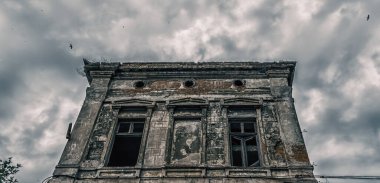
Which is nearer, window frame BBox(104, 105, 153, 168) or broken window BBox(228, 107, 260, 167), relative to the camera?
broken window BBox(228, 107, 260, 167)

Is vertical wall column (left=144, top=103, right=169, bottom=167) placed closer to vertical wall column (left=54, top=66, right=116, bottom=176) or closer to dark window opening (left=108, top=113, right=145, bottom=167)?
dark window opening (left=108, top=113, right=145, bottom=167)

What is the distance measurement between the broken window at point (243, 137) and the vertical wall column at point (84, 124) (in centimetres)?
446

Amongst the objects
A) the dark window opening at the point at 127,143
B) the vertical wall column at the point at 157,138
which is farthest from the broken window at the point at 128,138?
the vertical wall column at the point at 157,138

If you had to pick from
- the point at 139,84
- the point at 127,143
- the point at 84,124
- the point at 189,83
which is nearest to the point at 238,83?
the point at 189,83

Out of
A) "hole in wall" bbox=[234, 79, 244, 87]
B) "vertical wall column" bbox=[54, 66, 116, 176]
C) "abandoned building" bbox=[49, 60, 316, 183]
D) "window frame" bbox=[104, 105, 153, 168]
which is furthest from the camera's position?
"hole in wall" bbox=[234, 79, 244, 87]

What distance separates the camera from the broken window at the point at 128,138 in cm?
1002

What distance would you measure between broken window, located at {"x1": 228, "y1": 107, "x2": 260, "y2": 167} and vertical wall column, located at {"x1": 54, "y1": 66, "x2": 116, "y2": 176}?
446cm

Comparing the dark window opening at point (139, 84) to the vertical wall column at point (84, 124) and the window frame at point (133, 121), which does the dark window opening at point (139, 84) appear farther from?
the window frame at point (133, 121)

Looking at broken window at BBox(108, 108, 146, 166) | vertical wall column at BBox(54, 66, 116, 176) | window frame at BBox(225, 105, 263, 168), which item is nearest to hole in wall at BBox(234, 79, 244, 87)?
window frame at BBox(225, 105, 263, 168)

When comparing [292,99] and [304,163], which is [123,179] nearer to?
[304,163]

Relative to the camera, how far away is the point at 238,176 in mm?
8672

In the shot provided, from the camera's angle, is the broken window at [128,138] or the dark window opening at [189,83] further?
the dark window opening at [189,83]

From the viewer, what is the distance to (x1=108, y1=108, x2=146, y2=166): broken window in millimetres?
10023

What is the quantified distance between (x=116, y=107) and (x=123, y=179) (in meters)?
2.91
